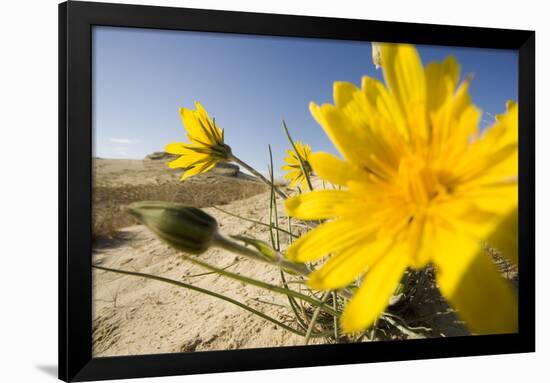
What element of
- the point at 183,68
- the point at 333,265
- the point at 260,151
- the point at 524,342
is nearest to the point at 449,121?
the point at 333,265

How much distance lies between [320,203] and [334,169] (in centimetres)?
6

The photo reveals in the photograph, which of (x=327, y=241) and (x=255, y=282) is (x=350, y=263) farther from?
(x=255, y=282)

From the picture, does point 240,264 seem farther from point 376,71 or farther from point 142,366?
point 376,71

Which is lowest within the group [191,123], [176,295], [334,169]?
[176,295]

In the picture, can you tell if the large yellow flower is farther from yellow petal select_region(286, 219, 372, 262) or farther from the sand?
the sand

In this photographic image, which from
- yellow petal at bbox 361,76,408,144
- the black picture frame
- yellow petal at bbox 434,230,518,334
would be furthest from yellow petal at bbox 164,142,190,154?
yellow petal at bbox 434,230,518,334

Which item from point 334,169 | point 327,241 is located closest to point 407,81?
point 334,169

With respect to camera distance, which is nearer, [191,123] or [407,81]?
[407,81]

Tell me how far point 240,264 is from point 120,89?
45 cm

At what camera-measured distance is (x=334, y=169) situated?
0.86m

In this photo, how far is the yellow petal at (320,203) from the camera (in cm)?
84

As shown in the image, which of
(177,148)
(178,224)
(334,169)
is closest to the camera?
(178,224)

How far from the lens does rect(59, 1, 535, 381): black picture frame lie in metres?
0.95

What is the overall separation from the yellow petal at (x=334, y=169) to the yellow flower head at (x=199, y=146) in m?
0.26
